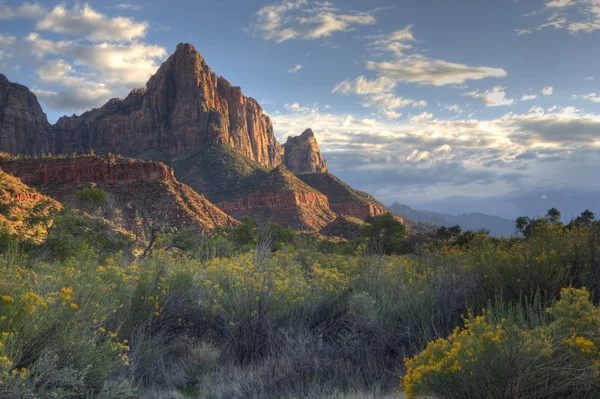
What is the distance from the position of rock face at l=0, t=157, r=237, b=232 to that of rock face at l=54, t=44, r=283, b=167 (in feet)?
188

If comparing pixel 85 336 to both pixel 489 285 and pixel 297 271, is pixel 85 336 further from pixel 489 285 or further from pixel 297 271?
pixel 489 285

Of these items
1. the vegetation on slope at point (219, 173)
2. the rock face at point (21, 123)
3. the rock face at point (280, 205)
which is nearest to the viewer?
the rock face at point (280, 205)

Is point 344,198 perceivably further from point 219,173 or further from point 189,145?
point 189,145

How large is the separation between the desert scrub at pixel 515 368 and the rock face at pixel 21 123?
168 meters

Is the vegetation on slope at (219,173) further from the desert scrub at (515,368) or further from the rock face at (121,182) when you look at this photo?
the desert scrub at (515,368)

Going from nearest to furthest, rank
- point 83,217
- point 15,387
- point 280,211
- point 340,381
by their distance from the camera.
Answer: point 15,387 → point 340,381 → point 83,217 → point 280,211

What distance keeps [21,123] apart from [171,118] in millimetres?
52749

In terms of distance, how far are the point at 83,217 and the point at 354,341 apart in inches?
841

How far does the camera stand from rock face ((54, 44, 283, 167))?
13562cm

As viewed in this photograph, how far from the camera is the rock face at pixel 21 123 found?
147250mm

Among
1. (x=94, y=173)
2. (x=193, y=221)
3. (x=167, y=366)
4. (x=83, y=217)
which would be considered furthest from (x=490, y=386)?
(x=94, y=173)

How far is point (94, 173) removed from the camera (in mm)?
66875

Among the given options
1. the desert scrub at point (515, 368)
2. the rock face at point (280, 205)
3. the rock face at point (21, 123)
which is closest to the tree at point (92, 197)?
the desert scrub at point (515, 368)

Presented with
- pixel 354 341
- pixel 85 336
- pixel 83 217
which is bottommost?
pixel 354 341
